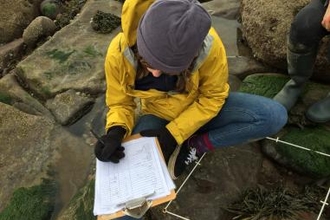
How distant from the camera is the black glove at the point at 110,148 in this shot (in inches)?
94.7

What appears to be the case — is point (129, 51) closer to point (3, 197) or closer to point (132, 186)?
point (132, 186)

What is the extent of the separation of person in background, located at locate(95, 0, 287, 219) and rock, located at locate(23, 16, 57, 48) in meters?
2.21

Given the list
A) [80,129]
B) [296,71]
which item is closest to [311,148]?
[296,71]

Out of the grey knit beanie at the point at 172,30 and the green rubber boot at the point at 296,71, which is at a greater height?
the grey knit beanie at the point at 172,30

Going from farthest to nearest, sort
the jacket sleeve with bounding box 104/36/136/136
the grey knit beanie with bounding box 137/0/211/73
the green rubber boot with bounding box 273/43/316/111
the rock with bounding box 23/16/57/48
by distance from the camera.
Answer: the rock with bounding box 23/16/57/48 < the green rubber boot with bounding box 273/43/316/111 < the jacket sleeve with bounding box 104/36/136/136 < the grey knit beanie with bounding box 137/0/211/73

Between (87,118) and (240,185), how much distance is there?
4.76 feet

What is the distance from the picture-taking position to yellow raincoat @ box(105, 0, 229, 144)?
2.33 metres

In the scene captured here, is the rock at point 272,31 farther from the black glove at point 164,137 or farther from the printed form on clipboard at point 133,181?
the printed form on clipboard at point 133,181

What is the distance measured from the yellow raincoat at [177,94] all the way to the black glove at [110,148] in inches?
4.2

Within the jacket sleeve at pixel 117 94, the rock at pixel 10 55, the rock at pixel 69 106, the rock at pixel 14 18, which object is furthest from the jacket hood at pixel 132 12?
the rock at pixel 14 18

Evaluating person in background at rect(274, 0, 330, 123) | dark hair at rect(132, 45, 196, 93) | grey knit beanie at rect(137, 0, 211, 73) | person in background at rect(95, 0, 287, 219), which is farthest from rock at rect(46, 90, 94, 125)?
grey knit beanie at rect(137, 0, 211, 73)

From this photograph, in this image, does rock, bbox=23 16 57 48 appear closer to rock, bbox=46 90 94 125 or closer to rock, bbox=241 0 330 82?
rock, bbox=46 90 94 125

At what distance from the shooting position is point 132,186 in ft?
7.64

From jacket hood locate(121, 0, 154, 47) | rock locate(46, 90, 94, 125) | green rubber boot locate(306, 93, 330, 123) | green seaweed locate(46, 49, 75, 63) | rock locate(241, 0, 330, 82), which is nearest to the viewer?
jacket hood locate(121, 0, 154, 47)
